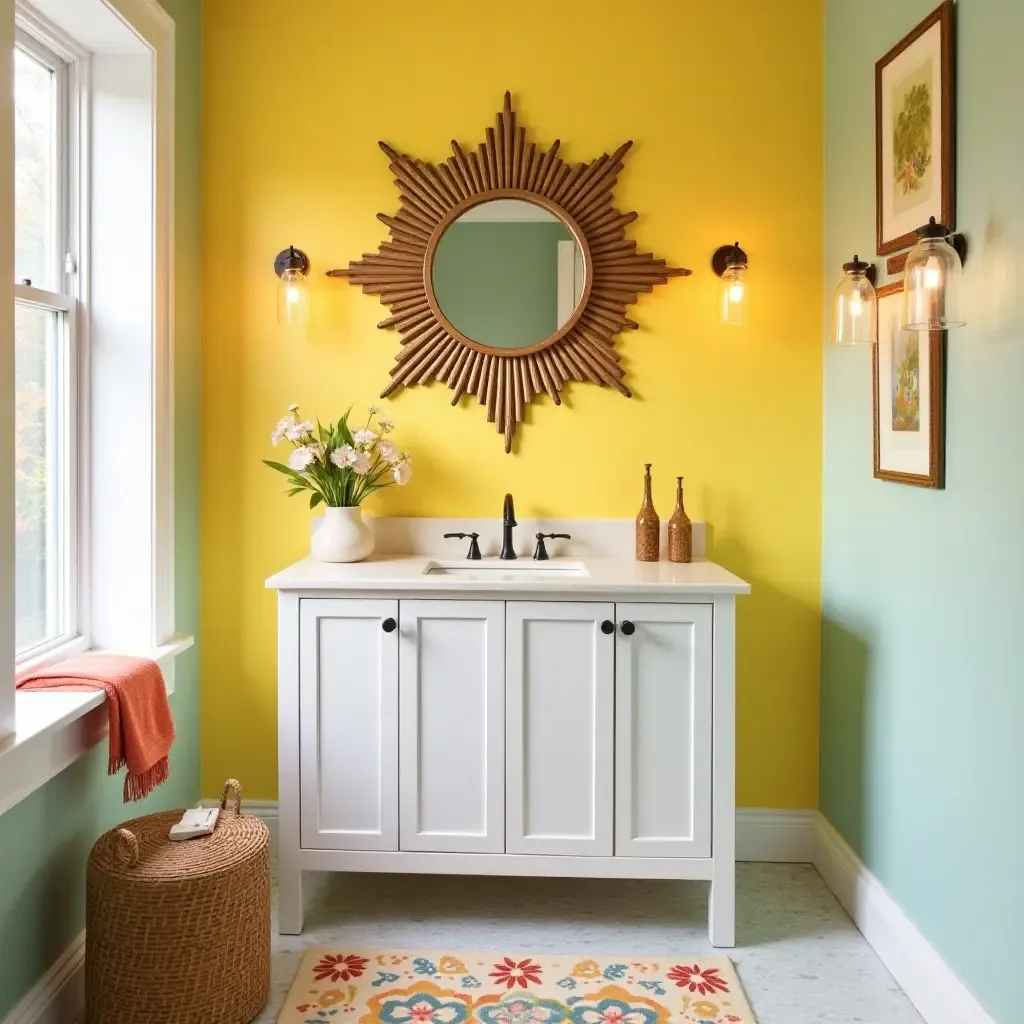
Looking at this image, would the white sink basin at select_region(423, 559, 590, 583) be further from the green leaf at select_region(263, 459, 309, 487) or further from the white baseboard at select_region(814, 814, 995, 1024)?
the white baseboard at select_region(814, 814, 995, 1024)

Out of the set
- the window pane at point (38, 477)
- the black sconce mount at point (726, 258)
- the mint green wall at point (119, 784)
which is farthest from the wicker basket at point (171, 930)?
the black sconce mount at point (726, 258)

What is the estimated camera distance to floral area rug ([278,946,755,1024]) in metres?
2.13

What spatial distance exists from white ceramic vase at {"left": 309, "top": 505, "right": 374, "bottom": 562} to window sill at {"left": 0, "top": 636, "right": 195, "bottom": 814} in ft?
2.38

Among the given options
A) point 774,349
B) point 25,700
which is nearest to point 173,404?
point 25,700

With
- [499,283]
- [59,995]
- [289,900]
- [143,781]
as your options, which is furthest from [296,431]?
[59,995]

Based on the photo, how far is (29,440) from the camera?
233 cm

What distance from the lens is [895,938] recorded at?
2.29 meters

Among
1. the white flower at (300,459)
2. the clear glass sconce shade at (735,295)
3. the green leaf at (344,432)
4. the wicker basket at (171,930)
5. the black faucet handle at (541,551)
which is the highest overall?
the clear glass sconce shade at (735,295)

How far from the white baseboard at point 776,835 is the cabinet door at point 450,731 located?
90 cm

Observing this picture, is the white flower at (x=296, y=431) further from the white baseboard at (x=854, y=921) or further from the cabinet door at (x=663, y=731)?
the white baseboard at (x=854, y=921)

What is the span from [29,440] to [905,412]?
2051mm

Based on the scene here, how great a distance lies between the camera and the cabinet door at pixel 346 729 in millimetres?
2469

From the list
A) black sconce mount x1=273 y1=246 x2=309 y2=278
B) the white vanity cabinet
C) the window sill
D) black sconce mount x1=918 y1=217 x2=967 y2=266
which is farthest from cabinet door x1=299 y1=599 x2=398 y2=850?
black sconce mount x1=918 y1=217 x2=967 y2=266

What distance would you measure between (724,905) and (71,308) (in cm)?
221
